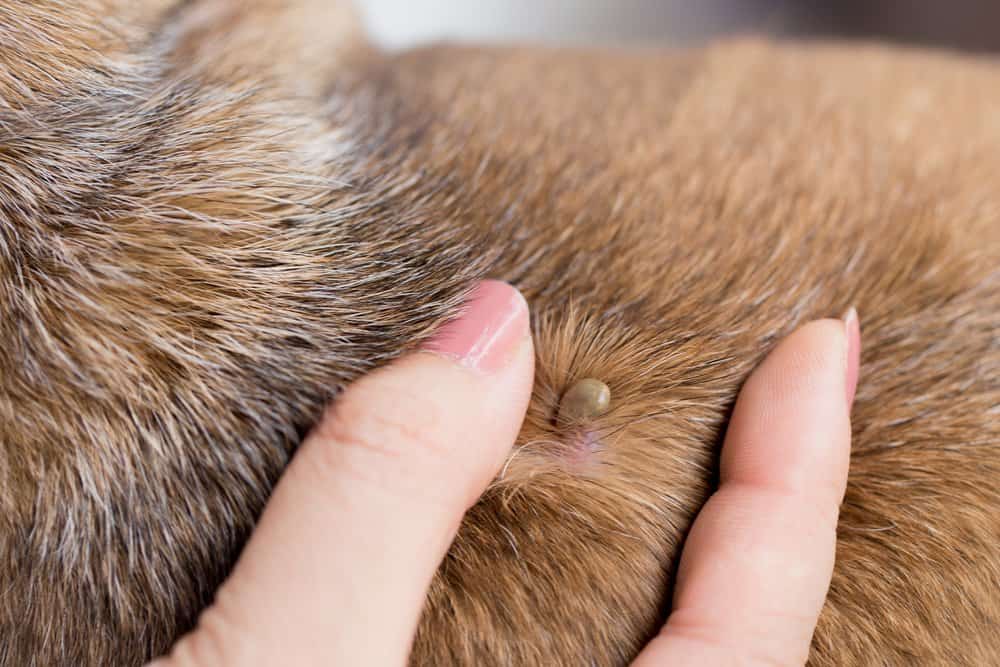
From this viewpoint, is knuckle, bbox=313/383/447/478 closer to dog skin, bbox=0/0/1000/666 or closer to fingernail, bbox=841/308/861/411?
dog skin, bbox=0/0/1000/666

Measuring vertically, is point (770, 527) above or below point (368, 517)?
below

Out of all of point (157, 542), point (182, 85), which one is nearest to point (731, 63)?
point (182, 85)

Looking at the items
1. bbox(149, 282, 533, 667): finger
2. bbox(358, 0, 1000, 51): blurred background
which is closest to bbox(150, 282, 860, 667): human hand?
bbox(149, 282, 533, 667): finger

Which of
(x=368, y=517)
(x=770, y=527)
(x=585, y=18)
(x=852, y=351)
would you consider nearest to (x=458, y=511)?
(x=368, y=517)

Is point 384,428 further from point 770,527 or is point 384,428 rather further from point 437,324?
point 770,527

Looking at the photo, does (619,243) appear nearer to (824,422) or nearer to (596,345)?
(596,345)

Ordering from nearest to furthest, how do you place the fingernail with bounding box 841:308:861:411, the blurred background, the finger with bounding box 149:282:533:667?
the finger with bounding box 149:282:533:667 → the fingernail with bounding box 841:308:861:411 → the blurred background

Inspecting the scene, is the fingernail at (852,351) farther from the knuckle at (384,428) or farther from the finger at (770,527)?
the knuckle at (384,428)
